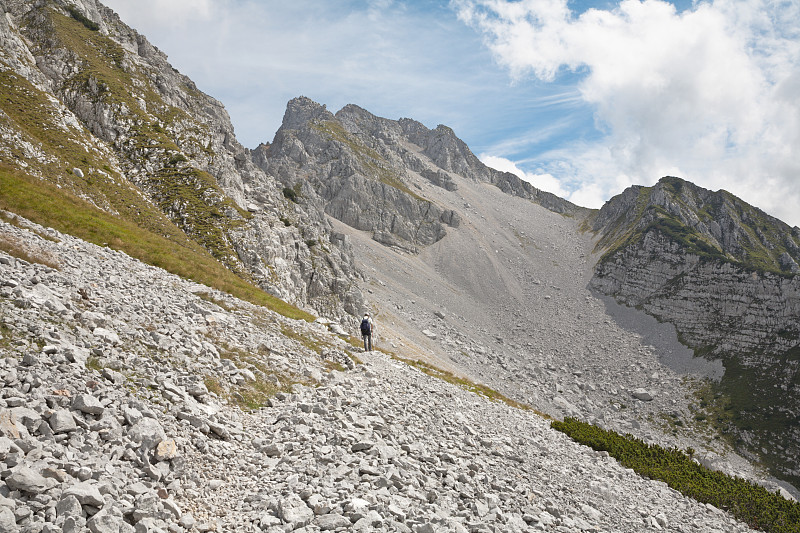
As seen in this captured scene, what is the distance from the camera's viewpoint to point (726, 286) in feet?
392

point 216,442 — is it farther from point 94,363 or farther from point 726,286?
point 726,286

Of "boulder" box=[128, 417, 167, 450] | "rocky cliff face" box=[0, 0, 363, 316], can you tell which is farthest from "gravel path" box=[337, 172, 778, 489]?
"boulder" box=[128, 417, 167, 450]

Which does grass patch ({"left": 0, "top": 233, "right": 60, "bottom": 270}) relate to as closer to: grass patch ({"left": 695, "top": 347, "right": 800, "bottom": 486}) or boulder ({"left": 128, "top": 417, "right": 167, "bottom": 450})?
boulder ({"left": 128, "top": 417, "right": 167, "bottom": 450})

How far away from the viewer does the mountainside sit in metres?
9.33

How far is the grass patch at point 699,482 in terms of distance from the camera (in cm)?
1947

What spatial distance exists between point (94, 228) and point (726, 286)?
148 metres

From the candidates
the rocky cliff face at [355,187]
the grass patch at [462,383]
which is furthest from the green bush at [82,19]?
the grass patch at [462,383]

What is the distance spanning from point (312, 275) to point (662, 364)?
8944 centimetres

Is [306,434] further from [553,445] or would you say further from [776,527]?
[776,527]

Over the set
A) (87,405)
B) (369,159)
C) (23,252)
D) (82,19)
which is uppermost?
(369,159)

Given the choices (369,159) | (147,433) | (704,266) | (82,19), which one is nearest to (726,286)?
(704,266)

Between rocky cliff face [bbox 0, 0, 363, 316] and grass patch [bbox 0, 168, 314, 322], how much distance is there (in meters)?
6.74

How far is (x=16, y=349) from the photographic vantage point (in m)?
9.75

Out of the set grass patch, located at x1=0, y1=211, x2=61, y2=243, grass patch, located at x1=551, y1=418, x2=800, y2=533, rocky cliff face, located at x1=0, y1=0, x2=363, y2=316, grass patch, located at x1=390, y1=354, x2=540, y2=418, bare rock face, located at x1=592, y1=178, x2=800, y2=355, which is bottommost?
grass patch, located at x1=390, y1=354, x2=540, y2=418
